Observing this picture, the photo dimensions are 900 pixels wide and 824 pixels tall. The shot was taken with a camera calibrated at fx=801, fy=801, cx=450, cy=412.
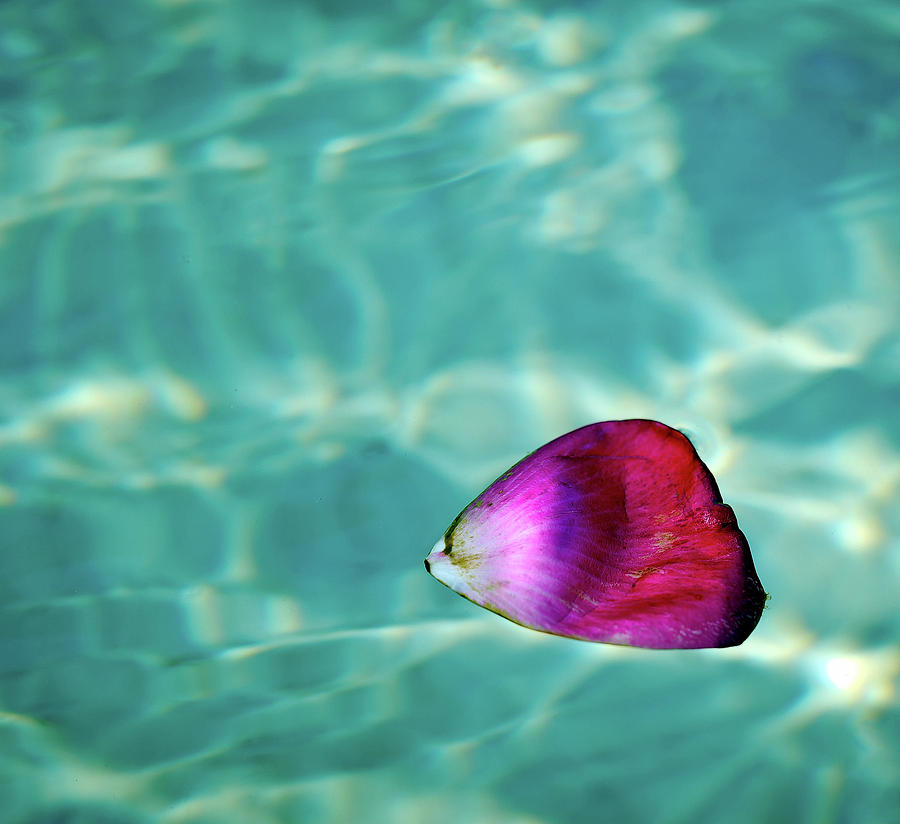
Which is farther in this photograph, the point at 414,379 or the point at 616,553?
the point at 414,379

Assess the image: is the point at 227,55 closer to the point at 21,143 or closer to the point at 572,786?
the point at 21,143

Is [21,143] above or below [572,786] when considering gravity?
above

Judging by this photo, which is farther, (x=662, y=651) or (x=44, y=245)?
(x=44, y=245)

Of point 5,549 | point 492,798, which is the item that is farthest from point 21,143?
point 492,798
